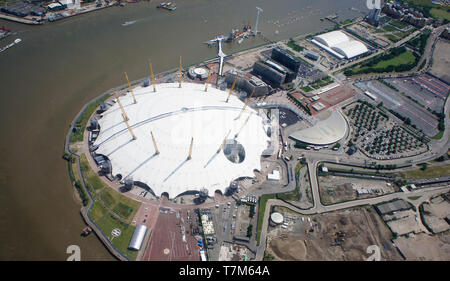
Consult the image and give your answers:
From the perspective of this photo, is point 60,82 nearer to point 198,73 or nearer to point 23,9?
point 198,73

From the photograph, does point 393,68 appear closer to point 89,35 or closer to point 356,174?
point 356,174

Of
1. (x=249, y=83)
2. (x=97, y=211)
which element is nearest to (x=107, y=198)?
(x=97, y=211)

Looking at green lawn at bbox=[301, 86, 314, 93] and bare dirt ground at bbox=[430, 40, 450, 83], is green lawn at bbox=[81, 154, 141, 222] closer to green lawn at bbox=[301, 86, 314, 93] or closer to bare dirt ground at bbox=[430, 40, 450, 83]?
green lawn at bbox=[301, 86, 314, 93]

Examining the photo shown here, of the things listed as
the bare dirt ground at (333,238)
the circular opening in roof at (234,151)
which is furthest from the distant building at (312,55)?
the bare dirt ground at (333,238)

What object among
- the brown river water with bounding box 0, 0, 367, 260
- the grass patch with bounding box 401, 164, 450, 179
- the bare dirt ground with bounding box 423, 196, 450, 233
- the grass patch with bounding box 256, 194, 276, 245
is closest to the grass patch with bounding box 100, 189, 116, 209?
the brown river water with bounding box 0, 0, 367, 260

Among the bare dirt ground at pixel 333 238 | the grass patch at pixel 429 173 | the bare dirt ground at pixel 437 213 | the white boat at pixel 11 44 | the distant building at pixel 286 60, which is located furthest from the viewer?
the distant building at pixel 286 60

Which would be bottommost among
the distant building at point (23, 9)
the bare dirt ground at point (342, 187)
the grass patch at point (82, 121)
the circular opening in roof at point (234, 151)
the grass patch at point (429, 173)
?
the grass patch at point (429, 173)

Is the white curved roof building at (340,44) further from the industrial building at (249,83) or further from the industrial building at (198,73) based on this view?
the industrial building at (198,73)

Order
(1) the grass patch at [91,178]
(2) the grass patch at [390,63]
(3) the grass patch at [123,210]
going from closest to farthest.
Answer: (3) the grass patch at [123,210], (1) the grass patch at [91,178], (2) the grass patch at [390,63]

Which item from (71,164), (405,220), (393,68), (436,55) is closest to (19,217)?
(71,164)
